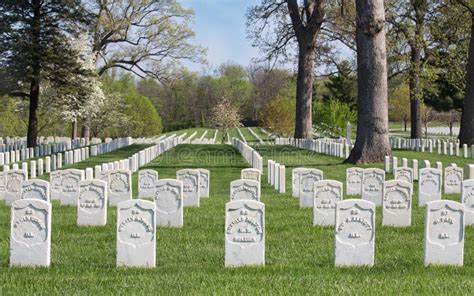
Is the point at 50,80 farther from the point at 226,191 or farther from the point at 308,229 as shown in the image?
the point at 308,229

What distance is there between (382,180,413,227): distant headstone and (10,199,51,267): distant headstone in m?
5.13

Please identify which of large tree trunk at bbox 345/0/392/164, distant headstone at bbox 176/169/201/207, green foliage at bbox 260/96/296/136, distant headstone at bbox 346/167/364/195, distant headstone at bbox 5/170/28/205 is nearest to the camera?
distant headstone at bbox 176/169/201/207

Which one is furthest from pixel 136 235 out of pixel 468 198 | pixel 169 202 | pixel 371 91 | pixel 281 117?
pixel 281 117

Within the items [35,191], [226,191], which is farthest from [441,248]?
[226,191]

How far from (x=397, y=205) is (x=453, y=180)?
5.09 m

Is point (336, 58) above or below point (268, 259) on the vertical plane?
above

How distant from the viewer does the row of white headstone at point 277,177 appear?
1571 centimetres

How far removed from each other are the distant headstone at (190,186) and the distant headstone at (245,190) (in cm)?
181

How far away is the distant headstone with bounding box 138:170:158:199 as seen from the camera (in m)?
13.7

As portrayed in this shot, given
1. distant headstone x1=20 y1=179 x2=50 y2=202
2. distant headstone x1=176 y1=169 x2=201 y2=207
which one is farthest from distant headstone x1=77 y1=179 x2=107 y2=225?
distant headstone x1=176 y1=169 x2=201 y2=207

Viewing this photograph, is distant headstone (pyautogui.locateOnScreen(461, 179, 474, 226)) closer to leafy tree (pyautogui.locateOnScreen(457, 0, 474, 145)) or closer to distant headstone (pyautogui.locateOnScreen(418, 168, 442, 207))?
distant headstone (pyautogui.locateOnScreen(418, 168, 442, 207))

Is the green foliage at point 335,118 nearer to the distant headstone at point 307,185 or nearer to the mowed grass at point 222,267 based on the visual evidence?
the distant headstone at point 307,185

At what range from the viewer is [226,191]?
16781mm

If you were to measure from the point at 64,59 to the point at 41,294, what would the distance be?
29.0 meters
